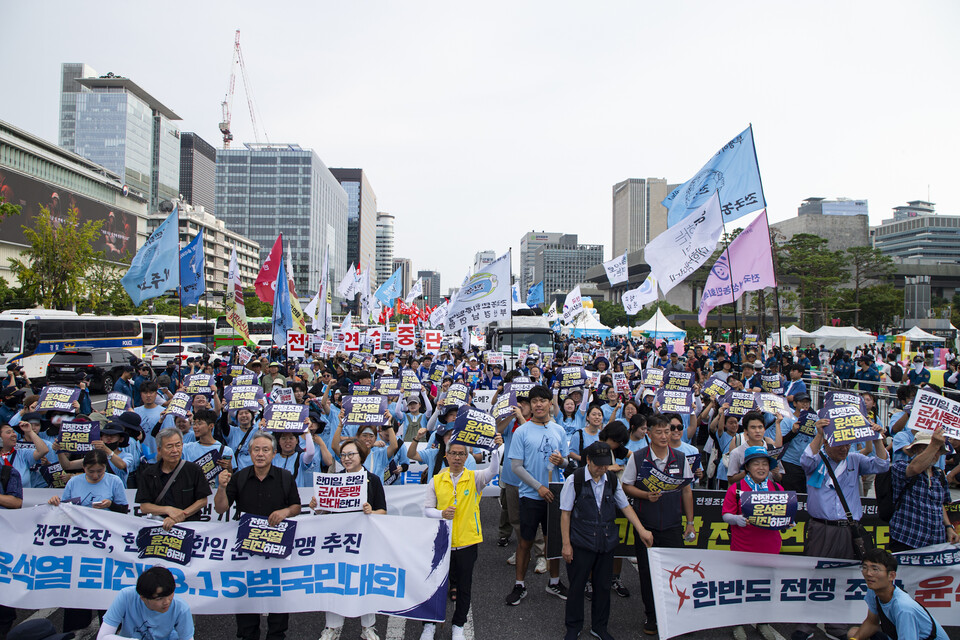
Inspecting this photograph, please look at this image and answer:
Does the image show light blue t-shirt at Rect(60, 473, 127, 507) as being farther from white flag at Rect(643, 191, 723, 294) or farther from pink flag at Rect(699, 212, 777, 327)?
pink flag at Rect(699, 212, 777, 327)

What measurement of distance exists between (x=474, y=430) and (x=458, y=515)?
725mm

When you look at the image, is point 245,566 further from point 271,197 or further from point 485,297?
point 271,197

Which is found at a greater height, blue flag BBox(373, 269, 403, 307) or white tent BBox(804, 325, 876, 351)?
blue flag BBox(373, 269, 403, 307)

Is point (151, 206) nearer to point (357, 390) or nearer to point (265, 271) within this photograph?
point (265, 271)


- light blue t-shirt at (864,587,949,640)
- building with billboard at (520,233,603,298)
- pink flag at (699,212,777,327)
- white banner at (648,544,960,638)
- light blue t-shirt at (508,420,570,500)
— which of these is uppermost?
building with billboard at (520,233,603,298)

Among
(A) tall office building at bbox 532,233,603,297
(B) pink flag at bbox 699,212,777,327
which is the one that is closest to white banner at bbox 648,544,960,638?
(B) pink flag at bbox 699,212,777,327

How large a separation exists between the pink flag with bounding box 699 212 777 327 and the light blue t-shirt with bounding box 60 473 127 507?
384 inches

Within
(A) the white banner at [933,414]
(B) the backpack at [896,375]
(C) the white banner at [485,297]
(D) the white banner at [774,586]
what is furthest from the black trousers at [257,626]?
(B) the backpack at [896,375]

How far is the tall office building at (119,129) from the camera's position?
13525cm

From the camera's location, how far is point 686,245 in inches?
468

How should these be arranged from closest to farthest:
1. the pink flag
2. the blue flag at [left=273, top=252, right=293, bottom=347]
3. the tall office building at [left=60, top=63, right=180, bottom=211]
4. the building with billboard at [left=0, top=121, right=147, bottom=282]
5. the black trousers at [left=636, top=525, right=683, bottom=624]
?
1. the black trousers at [left=636, top=525, right=683, bottom=624]
2. the pink flag
3. the blue flag at [left=273, top=252, right=293, bottom=347]
4. the building with billboard at [left=0, top=121, right=147, bottom=282]
5. the tall office building at [left=60, top=63, right=180, bottom=211]

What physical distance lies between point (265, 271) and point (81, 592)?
43.9ft

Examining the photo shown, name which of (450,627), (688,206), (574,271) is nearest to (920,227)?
(574,271)

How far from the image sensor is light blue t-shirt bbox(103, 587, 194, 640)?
367cm
